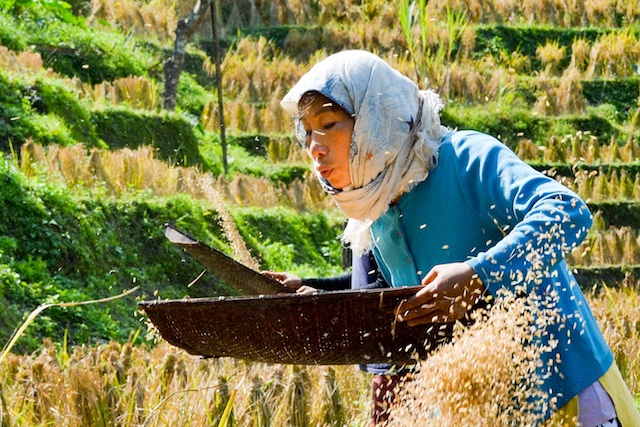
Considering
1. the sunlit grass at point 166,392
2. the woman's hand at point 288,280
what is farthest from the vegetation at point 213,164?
the woman's hand at point 288,280

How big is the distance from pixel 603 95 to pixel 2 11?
826cm

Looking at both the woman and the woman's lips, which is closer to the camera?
the woman

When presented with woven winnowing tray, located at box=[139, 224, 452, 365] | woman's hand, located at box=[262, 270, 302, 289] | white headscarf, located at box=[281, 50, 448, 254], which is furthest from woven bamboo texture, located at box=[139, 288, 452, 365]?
woman's hand, located at box=[262, 270, 302, 289]

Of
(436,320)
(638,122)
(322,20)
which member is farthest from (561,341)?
(322,20)

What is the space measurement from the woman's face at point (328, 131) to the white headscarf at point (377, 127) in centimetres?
2

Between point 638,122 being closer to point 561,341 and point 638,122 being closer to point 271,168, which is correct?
point 271,168

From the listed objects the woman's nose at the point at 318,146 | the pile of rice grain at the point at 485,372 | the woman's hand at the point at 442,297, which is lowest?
the pile of rice grain at the point at 485,372

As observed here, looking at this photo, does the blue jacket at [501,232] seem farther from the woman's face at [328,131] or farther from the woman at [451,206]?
the woman's face at [328,131]

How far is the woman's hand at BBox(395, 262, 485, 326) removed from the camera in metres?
2.26

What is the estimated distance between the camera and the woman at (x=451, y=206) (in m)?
2.32

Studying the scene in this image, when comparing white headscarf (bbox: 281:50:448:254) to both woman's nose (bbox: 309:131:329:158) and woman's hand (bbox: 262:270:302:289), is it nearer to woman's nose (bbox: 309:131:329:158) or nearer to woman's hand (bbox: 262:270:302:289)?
woman's nose (bbox: 309:131:329:158)

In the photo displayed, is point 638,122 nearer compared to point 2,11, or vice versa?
point 2,11

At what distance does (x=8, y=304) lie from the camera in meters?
6.70

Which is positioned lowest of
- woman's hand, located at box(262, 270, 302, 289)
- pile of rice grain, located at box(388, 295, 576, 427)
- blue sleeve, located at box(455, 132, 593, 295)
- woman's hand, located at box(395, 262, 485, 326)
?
woman's hand, located at box(262, 270, 302, 289)
